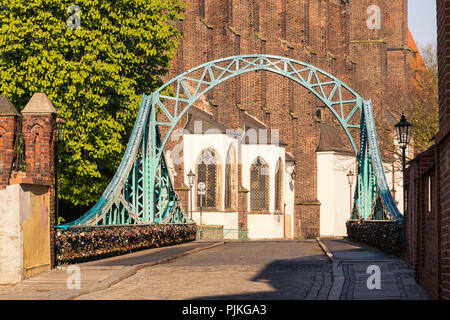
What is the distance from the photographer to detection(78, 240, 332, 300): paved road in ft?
42.3

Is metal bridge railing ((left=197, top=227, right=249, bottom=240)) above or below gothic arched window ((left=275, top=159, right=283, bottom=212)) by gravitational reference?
below

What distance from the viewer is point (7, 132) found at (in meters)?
16.1

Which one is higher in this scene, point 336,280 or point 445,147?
point 445,147

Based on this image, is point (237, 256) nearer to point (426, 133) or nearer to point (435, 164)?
point (435, 164)

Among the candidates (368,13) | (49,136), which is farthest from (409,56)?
(49,136)

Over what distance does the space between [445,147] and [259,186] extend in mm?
44940

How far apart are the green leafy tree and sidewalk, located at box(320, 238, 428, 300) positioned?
8.98 metres

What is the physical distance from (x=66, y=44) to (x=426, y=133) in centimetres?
2179

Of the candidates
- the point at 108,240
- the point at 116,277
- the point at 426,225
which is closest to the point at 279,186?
the point at 108,240

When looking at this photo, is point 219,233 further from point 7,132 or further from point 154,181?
point 7,132

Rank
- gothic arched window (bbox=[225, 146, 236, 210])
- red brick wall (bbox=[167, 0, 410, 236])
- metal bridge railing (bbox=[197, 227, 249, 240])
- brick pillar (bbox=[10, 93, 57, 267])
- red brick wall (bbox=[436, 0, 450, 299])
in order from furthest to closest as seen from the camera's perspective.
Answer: red brick wall (bbox=[167, 0, 410, 236]) → gothic arched window (bbox=[225, 146, 236, 210]) → metal bridge railing (bbox=[197, 227, 249, 240]) → brick pillar (bbox=[10, 93, 57, 267]) → red brick wall (bbox=[436, 0, 450, 299])

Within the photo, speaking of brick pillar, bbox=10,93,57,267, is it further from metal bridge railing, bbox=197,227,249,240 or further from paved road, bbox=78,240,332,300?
metal bridge railing, bbox=197,227,249,240

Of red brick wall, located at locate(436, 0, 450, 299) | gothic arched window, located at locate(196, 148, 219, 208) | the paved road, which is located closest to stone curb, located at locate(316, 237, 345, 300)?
the paved road

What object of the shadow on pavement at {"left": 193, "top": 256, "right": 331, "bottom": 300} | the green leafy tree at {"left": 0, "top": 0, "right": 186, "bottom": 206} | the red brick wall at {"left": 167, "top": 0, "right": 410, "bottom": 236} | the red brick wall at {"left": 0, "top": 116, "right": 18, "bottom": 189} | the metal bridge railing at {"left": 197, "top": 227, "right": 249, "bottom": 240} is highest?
the red brick wall at {"left": 167, "top": 0, "right": 410, "bottom": 236}
